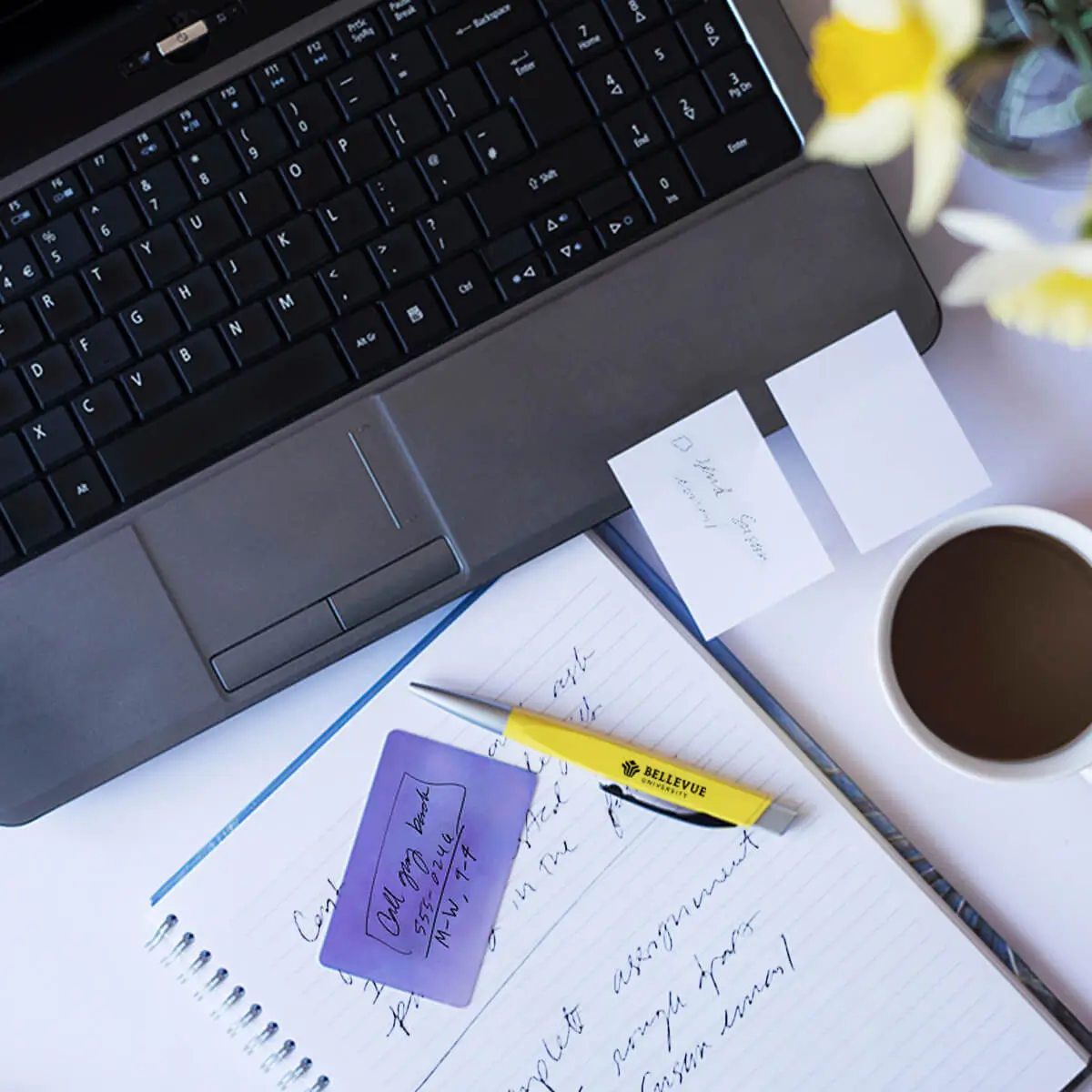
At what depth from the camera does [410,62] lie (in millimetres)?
559

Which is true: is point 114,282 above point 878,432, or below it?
above

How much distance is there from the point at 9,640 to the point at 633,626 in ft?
1.02

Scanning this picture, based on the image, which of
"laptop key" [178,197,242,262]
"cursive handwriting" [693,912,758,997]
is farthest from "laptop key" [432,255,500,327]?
"cursive handwriting" [693,912,758,997]

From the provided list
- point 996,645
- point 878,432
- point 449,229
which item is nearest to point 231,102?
point 449,229

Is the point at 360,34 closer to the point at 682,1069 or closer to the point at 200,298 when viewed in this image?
the point at 200,298

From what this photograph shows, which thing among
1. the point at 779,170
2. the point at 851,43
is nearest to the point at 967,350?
the point at 779,170

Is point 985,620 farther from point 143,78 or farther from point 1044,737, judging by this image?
point 143,78

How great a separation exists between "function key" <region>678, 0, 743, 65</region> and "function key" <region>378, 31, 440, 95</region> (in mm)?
121

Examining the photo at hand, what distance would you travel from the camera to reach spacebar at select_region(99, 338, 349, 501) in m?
0.56

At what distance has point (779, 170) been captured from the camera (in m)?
0.55

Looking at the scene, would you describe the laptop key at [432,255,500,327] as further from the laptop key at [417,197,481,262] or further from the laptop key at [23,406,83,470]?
the laptop key at [23,406,83,470]

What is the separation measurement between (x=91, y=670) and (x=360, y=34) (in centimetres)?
34

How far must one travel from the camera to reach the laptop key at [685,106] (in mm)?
548

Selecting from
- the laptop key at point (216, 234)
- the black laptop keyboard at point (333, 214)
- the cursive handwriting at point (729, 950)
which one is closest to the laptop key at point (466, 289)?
the black laptop keyboard at point (333, 214)
